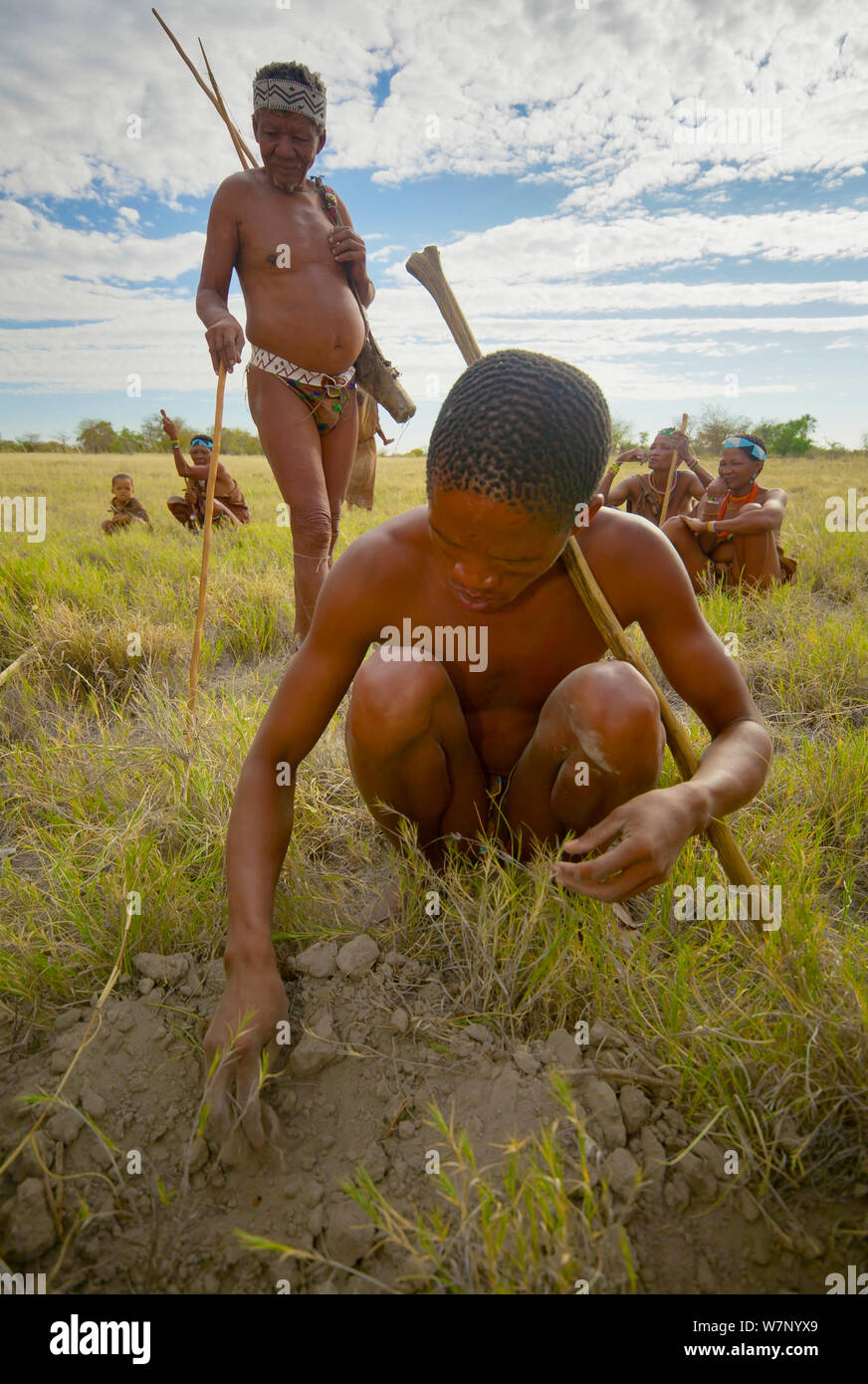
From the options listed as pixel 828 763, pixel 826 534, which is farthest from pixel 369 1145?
pixel 826 534

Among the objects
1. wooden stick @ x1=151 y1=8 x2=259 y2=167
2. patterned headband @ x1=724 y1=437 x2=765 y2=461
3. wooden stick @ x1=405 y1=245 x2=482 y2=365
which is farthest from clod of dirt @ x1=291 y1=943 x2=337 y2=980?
patterned headband @ x1=724 y1=437 x2=765 y2=461

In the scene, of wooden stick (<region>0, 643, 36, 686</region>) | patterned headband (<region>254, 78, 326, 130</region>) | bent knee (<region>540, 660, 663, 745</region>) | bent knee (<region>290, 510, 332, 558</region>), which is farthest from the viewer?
bent knee (<region>290, 510, 332, 558</region>)

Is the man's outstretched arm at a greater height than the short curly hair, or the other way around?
the short curly hair

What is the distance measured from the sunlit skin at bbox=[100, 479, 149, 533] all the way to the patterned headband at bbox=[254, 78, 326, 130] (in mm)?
5331

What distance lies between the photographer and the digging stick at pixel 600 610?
153cm

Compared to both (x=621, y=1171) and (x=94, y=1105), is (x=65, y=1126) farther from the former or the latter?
(x=621, y=1171)

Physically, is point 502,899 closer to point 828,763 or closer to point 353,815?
point 353,815

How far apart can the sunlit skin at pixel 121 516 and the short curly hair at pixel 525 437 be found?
23.1ft

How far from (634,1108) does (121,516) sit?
25.9 feet

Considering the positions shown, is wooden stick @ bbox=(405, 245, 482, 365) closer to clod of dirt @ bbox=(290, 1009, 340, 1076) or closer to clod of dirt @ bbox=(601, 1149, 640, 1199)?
clod of dirt @ bbox=(290, 1009, 340, 1076)

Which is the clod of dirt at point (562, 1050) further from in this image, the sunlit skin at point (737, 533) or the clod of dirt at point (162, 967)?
the sunlit skin at point (737, 533)

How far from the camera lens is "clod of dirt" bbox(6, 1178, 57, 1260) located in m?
1.07

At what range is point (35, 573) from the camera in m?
3.95
